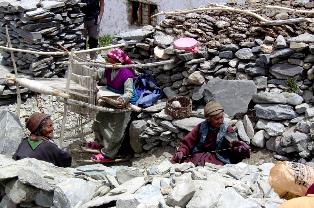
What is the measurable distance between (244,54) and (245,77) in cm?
32

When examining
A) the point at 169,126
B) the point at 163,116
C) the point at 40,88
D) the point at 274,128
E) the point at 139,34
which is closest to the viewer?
the point at 40,88

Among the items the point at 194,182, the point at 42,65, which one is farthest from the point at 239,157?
the point at 42,65

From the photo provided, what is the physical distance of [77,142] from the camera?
8.05 meters

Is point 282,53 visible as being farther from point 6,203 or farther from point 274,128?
point 6,203

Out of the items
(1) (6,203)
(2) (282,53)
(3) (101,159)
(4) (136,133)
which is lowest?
(3) (101,159)

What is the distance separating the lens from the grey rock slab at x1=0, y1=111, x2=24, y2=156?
17.1 ft

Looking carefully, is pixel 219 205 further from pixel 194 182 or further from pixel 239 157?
pixel 239 157

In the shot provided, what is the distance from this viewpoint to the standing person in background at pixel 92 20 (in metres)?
10.5

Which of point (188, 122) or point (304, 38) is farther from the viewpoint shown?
point (188, 122)

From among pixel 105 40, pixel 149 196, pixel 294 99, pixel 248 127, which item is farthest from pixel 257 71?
pixel 105 40

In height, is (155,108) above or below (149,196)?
below

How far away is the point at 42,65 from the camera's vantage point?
9570 mm

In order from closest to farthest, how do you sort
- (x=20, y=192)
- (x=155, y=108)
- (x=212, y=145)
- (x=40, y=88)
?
(x=20, y=192)
(x=212, y=145)
(x=40, y=88)
(x=155, y=108)

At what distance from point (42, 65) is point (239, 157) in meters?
5.35
